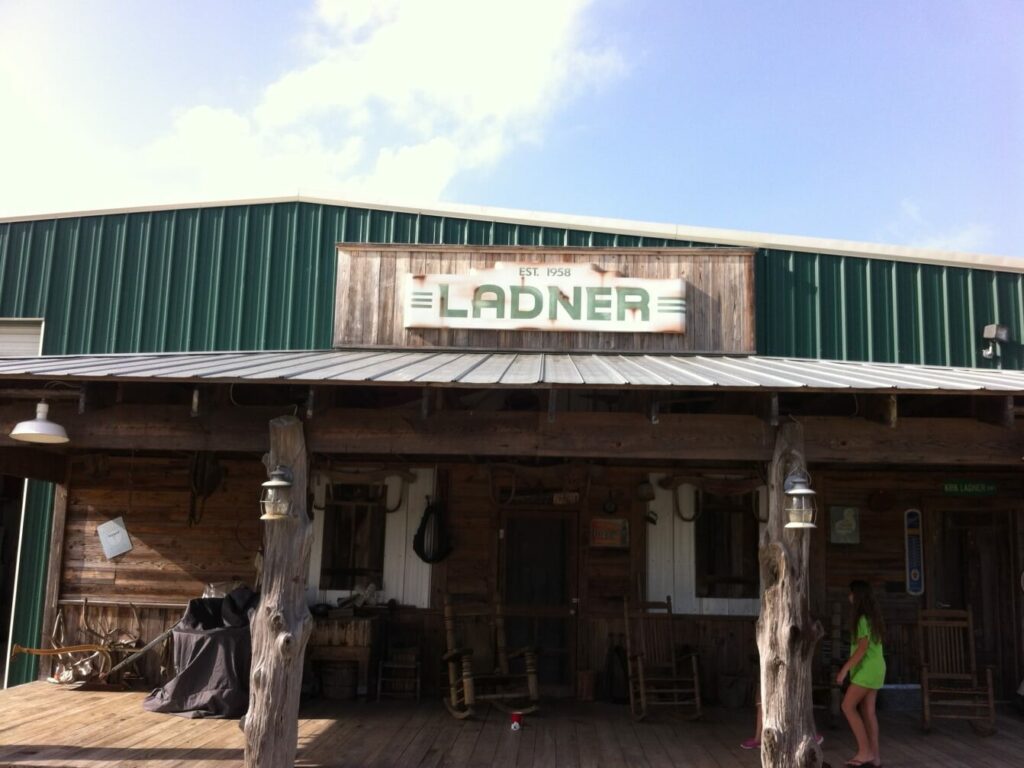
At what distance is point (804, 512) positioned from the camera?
5.98m

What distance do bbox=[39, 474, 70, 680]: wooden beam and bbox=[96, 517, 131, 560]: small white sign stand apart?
1.78ft

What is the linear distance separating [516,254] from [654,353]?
1955 mm

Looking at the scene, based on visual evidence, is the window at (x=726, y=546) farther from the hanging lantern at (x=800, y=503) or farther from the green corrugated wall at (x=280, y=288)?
the hanging lantern at (x=800, y=503)

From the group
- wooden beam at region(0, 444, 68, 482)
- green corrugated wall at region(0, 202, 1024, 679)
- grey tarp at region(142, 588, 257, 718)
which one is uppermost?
green corrugated wall at region(0, 202, 1024, 679)

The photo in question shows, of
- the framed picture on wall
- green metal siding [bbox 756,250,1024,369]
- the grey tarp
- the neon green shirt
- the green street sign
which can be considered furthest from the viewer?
green metal siding [bbox 756,250,1024,369]

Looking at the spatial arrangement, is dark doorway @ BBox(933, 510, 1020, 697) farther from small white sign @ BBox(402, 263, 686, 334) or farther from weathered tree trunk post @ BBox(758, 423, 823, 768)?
weathered tree trunk post @ BBox(758, 423, 823, 768)

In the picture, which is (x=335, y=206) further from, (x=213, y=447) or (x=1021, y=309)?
(x=1021, y=309)

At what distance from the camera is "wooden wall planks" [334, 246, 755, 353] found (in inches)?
377

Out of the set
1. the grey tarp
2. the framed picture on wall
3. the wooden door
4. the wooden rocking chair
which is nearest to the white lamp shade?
the grey tarp

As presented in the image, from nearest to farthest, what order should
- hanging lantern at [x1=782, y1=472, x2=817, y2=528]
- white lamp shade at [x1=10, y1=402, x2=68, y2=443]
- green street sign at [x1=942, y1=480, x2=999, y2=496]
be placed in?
hanging lantern at [x1=782, y1=472, x2=817, y2=528] → white lamp shade at [x1=10, y1=402, x2=68, y2=443] → green street sign at [x1=942, y1=480, x2=999, y2=496]

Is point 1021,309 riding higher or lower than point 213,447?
higher

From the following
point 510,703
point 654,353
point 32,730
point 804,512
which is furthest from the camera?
point 654,353

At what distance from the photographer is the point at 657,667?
9.01 meters

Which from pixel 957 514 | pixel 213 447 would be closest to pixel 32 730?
pixel 213 447
